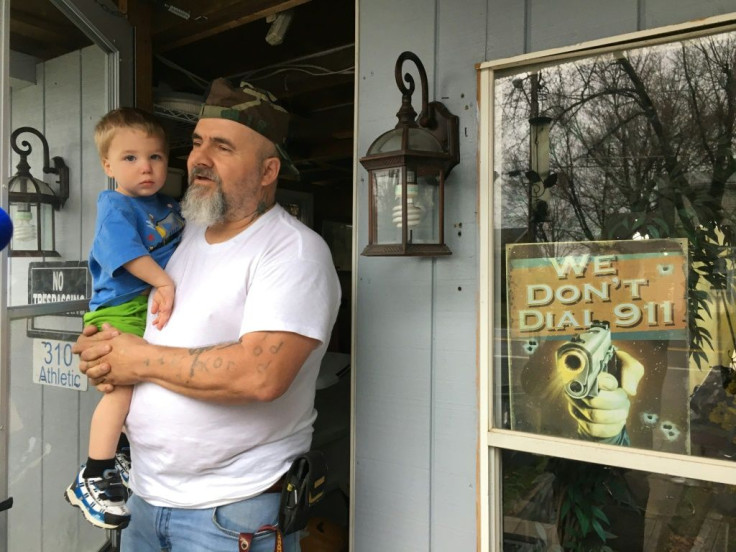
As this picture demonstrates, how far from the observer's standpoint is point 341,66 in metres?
2.74

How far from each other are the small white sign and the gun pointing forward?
153 centimetres

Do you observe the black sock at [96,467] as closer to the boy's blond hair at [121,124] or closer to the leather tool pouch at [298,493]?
the leather tool pouch at [298,493]

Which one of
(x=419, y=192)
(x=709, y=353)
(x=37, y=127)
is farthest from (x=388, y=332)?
(x=37, y=127)

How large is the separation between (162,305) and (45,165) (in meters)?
0.69

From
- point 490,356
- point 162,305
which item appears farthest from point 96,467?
point 490,356

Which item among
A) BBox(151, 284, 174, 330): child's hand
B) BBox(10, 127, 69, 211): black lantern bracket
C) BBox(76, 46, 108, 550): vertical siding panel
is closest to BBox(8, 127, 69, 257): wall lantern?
BBox(10, 127, 69, 211): black lantern bracket

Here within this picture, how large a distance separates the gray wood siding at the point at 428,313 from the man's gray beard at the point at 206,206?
0.41 metres

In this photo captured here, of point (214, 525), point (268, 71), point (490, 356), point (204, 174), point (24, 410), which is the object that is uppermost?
point (268, 71)

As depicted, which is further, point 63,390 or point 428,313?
point 63,390

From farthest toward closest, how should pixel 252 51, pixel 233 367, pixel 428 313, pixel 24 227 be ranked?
pixel 252 51, pixel 24 227, pixel 428 313, pixel 233 367

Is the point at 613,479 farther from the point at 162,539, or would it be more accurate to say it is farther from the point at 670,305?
the point at 162,539

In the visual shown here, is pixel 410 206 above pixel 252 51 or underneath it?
underneath

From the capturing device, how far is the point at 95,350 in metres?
1.40

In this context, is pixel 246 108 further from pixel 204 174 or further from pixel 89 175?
pixel 89 175
